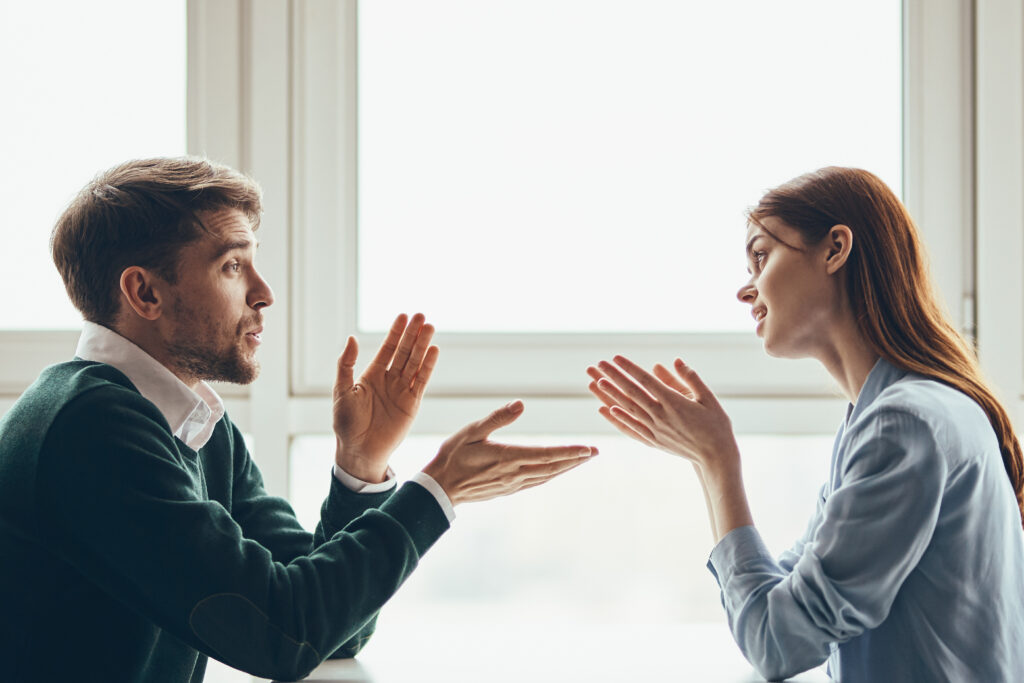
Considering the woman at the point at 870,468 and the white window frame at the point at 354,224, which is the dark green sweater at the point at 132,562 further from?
the white window frame at the point at 354,224

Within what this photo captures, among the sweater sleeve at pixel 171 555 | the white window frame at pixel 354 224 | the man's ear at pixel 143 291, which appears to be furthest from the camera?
the white window frame at pixel 354 224

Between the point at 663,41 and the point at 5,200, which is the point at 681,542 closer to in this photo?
the point at 663,41

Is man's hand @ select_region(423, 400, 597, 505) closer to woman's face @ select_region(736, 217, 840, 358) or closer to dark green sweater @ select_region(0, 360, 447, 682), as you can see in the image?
dark green sweater @ select_region(0, 360, 447, 682)

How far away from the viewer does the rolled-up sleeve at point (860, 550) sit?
0.95 m

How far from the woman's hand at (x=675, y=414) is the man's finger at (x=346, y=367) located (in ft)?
1.18

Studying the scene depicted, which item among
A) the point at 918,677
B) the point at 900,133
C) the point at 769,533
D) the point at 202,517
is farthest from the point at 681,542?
the point at 202,517

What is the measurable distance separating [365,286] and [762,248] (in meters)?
0.89

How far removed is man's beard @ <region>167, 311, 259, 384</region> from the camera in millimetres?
1086

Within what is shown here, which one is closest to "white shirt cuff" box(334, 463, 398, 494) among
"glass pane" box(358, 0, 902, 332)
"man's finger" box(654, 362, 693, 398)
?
"man's finger" box(654, 362, 693, 398)

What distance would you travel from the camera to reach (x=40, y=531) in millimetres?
936

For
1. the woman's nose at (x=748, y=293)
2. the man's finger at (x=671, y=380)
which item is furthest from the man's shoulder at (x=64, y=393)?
the woman's nose at (x=748, y=293)

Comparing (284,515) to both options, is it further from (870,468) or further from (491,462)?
(870,468)

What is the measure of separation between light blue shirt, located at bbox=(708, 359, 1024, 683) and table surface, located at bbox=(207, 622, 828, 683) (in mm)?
138

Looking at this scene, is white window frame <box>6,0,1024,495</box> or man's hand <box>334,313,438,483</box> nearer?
man's hand <box>334,313,438,483</box>
